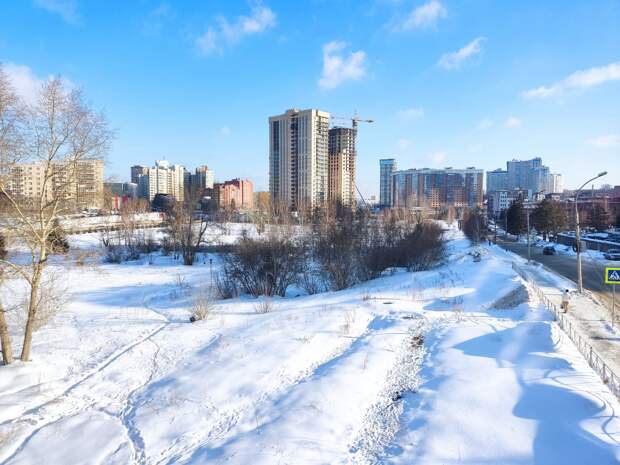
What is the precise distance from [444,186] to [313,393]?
124 metres

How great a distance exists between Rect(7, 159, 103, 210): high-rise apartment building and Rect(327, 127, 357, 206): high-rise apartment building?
246ft

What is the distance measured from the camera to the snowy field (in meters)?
6.21

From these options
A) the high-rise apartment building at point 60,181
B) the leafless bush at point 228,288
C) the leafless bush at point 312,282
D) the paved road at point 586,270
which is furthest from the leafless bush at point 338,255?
the high-rise apartment building at point 60,181

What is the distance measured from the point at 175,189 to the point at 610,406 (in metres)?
156

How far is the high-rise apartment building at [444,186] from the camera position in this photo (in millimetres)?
121312

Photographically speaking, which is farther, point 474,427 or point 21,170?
point 21,170

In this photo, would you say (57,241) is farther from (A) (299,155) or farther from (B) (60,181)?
(A) (299,155)

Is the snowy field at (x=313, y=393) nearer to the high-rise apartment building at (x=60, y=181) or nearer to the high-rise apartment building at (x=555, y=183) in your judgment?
the high-rise apartment building at (x=60, y=181)

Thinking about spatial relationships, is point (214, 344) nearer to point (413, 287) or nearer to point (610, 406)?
point (610, 406)

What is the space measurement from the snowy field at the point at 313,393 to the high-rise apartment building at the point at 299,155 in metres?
70.9

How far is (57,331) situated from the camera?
533 inches

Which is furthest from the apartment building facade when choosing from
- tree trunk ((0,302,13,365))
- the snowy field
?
tree trunk ((0,302,13,365))

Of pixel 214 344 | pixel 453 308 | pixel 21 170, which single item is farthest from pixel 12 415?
pixel 453 308

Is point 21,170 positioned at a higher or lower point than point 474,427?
higher
